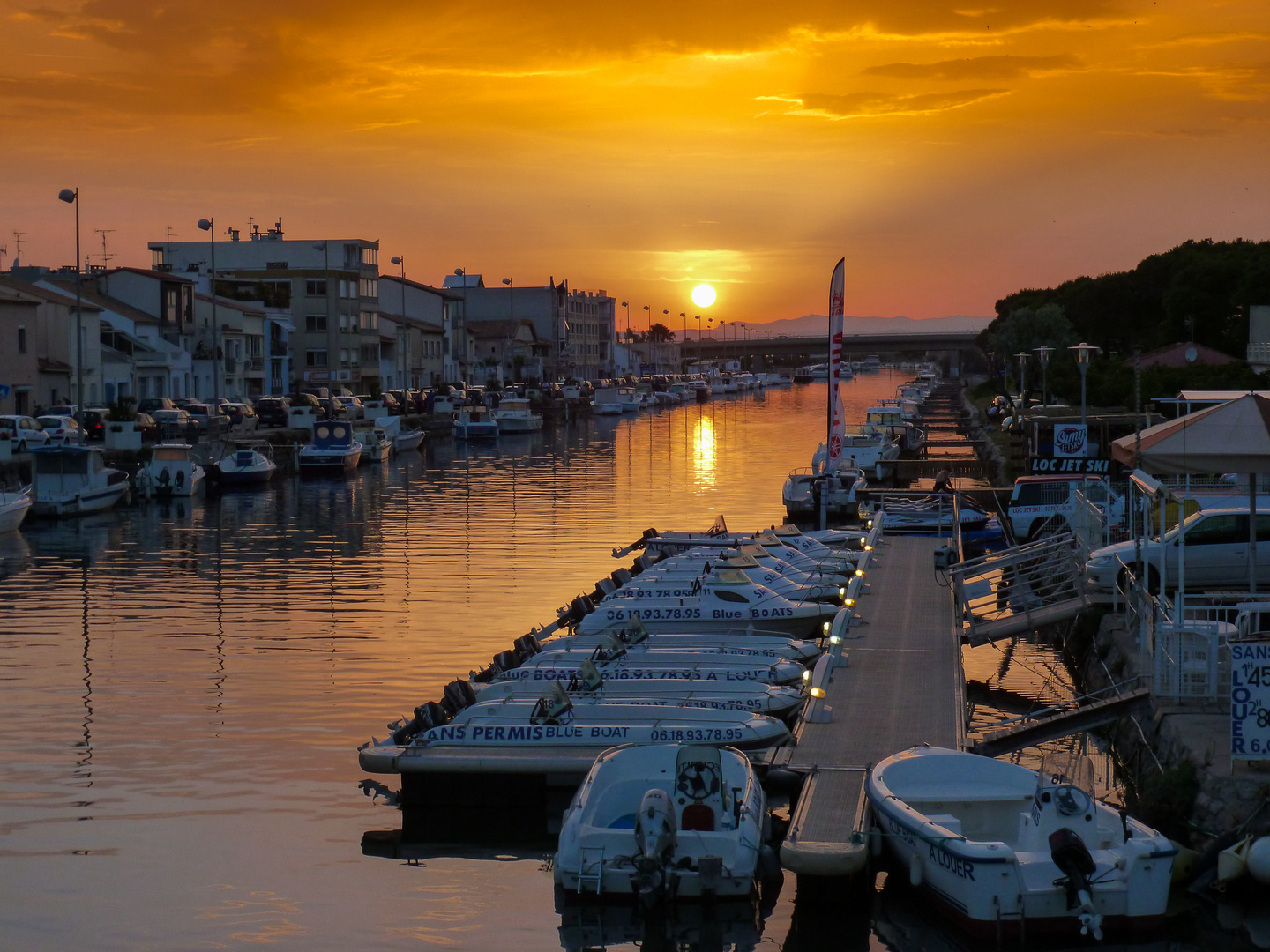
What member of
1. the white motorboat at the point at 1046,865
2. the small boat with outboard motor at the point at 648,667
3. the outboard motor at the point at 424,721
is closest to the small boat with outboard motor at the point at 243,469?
the small boat with outboard motor at the point at 648,667

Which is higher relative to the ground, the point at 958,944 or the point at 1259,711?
the point at 1259,711

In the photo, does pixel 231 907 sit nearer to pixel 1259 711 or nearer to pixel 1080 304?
pixel 1259 711

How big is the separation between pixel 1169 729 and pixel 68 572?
29391 mm

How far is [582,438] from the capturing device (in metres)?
94.4

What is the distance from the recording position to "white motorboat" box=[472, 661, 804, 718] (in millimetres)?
19203

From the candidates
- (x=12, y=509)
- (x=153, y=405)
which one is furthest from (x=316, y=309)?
(x=12, y=509)

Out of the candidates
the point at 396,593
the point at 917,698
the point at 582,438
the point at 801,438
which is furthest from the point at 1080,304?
the point at 917,698

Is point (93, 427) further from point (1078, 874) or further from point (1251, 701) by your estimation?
point (1078, 874)

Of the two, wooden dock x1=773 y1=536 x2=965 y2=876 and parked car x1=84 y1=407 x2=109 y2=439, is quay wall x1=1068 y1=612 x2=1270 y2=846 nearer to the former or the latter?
wooden dock x1=773 y1=536 x2=965 y2=876

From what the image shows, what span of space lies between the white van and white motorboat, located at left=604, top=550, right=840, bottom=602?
6.77 m

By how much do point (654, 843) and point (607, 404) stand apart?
114 m

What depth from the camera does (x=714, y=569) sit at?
27344mm

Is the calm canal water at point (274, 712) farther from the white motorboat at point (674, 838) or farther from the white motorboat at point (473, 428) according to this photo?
the white motorboat at point (473, 428)

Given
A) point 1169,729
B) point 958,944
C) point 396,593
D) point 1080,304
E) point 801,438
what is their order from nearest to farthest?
point 958,944, point 1169,729, point 396,593, point 801,438, point 1080,304
